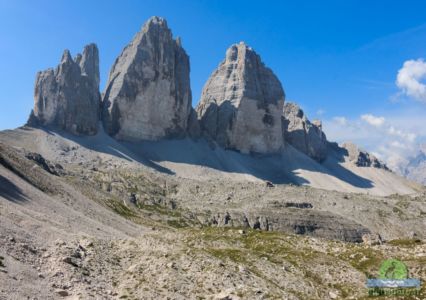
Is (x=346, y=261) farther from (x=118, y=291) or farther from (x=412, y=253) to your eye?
(x=118, y=291)

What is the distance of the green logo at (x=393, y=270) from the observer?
4647 cm

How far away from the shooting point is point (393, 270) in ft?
164

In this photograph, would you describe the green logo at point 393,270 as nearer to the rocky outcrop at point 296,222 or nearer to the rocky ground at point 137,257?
the rocky ground at point 137,257

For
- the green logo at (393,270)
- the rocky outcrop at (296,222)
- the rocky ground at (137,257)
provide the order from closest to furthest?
the rocky ground at (137,257), the green logo at (393,270), the rocky outcrop at (296,222)

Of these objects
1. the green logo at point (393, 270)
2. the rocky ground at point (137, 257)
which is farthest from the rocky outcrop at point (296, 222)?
the green logo at point (393, 270)

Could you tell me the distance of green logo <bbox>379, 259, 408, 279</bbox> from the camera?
46.5 m

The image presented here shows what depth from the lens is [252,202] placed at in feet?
548

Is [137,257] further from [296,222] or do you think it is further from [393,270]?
[296,222]

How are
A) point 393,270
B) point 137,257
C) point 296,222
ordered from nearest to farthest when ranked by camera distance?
point 137,257
point 393,270
point 296,222

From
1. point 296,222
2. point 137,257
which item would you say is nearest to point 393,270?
point 137,257

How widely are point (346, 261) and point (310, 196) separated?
129284 millimetres

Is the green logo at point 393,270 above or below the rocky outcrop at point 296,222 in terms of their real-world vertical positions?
above

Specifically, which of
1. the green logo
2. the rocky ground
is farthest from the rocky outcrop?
the green logo

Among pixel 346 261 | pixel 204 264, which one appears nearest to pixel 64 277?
pixel 204 264
